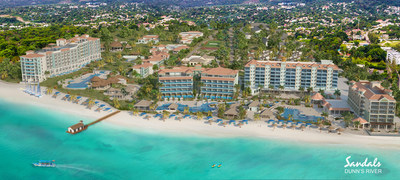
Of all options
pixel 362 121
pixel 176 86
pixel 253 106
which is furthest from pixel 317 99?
pixel 176 86

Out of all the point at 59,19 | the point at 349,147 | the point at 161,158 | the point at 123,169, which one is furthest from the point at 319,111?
the point at 59,19

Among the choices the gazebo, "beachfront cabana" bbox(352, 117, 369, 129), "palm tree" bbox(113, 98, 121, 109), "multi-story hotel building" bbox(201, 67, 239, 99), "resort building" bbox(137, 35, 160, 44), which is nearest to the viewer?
"beachfront cabana" bbox(352, 117, 369, 129)

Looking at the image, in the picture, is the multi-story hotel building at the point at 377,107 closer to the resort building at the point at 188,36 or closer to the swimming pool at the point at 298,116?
the swimming pool at the point at 298,116

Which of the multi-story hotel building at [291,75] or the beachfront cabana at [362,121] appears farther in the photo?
the multi-story hotel building at [291,75]

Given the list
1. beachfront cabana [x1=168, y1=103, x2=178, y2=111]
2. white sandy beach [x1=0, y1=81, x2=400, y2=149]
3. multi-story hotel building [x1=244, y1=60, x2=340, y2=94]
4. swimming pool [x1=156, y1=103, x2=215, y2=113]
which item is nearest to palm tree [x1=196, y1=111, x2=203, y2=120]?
white sandy beach [x1=0, y1=81, x2=400, y2=149]

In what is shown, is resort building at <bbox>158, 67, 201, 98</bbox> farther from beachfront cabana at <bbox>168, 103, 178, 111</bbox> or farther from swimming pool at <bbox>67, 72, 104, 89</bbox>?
swimming pool at <bbox>67, 72, 104, 89</bbox>

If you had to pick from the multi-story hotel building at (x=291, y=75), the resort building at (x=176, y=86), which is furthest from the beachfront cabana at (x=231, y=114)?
the multi-story hotel building at (x=291, y=75)

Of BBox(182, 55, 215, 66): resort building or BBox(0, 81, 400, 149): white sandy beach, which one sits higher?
A: BBox(182, 55, 215, 66): resort building
